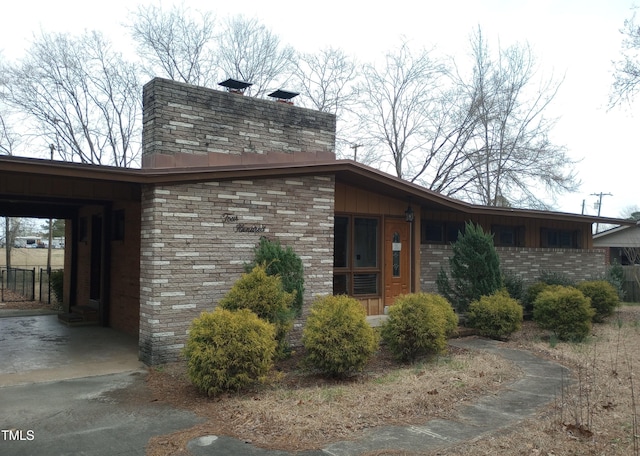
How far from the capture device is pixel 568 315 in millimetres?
10703

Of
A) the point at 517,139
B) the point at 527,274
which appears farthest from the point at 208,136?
the point at 517,139

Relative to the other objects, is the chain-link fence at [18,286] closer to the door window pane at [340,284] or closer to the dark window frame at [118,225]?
the dark window frame at [118,225]

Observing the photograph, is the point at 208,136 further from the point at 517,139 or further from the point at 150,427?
the point at 517,139

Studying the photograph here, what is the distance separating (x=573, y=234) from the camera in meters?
16.4

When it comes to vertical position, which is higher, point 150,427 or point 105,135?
point 105,135

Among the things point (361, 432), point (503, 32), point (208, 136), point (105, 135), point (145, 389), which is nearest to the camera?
point (361, 432)

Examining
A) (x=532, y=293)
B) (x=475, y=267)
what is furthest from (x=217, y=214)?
(x=532, y=293)

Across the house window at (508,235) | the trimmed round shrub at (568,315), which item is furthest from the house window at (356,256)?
the house window at (508,235)

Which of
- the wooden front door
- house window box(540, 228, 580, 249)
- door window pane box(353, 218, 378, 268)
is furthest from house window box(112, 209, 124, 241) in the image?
house window box(540, 228, 580, 249)

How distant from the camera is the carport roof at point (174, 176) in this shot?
6.86 m

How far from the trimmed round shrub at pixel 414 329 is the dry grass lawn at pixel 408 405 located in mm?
246

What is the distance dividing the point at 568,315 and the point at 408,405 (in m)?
6.32

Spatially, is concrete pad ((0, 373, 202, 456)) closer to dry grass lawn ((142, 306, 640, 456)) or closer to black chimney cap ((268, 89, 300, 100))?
dry grass lawn ((142, 306, 640, 456))

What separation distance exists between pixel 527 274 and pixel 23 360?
489 inches
